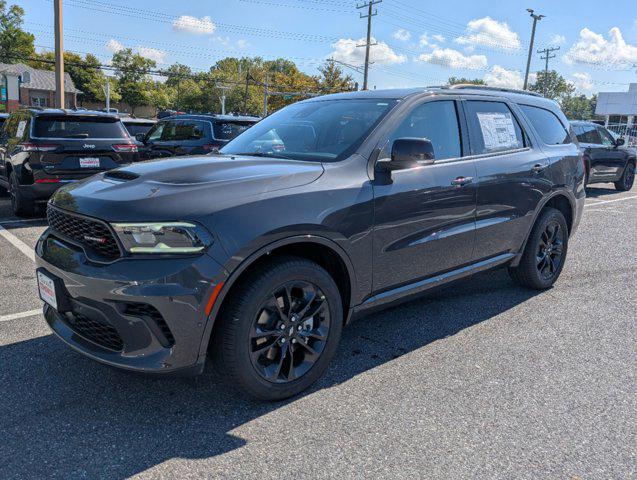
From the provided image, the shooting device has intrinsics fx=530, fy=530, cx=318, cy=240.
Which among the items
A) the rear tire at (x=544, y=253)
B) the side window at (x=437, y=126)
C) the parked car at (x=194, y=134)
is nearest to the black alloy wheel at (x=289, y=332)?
the side window at (x=437, y=126)

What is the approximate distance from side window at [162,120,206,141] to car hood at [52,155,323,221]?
21.8 ft

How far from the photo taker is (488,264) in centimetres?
432

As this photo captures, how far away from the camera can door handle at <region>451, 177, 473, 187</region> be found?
3749 millimetres

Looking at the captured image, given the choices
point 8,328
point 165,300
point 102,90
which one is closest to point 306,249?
point 165,300

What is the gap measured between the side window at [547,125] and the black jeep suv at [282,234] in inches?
28.4

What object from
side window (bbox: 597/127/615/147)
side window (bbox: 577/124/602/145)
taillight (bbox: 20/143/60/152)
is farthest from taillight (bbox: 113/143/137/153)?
side window (bbox: 597/127/615/147)

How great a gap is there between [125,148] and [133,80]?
9763cm

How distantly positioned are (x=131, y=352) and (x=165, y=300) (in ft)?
1.12

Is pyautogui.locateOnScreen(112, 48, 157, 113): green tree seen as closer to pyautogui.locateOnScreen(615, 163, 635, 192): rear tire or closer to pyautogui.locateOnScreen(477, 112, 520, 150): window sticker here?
pyautogui.locateOnScreen(615, 163, 635, 192): rear tire

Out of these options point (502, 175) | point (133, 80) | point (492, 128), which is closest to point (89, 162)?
point (492, 128)

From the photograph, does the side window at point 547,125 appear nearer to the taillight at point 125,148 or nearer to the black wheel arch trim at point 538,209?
the black wheel arch trim at point 538,209

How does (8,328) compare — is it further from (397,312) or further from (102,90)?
(102,90)

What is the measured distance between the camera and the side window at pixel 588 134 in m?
13.1

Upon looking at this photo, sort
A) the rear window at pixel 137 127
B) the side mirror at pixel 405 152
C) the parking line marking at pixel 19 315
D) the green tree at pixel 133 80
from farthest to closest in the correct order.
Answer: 1. the green tree at pixel 133 80
2. the rear window at pixel 137 127
3. the parking line marking at pixel 19 315
4. the side mirror at pixel 405 152
